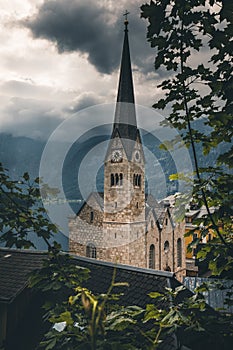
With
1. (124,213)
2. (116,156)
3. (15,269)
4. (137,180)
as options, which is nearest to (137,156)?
(116,156)

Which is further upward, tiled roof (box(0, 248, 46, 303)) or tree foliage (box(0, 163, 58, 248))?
tree foliage (box(0, 163, 58, 248))

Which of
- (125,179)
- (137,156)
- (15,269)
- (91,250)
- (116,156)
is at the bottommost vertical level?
(91,250)

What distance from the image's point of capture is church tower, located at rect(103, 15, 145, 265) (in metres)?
31.0

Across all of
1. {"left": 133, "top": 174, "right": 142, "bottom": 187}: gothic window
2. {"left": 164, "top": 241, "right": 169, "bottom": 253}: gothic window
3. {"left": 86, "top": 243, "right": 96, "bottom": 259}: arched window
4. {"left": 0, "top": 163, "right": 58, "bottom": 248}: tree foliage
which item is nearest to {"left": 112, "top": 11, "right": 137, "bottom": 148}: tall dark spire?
{"left": 133, "top": 174, "right": 142, "bottom": 187}: gothic window

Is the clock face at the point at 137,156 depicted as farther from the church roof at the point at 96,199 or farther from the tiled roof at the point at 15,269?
the tiled roof at the point at 15,269

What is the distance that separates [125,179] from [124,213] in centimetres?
364

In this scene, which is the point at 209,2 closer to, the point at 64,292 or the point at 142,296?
the point at 64,292

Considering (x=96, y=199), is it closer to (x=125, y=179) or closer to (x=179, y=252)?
(x=125, y=179)

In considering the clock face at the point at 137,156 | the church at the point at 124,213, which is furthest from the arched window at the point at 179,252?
the clock face at the point at 137,156

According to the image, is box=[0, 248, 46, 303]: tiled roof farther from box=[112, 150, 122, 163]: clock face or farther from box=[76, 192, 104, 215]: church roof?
box=[76, 192, 104, 215]: church roof

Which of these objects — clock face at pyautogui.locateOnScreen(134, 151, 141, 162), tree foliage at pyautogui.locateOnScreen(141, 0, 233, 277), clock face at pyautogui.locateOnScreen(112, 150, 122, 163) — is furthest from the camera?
clock face at pyautogui.locateOnScreen(134, 151, 141, 162)

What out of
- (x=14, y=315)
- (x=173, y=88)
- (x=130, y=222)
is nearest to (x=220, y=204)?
(x=173, y=88)

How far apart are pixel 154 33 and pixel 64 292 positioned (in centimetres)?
237

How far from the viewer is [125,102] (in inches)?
1320
